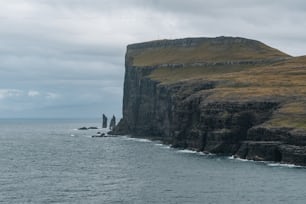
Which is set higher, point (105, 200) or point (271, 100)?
point (271, 100)

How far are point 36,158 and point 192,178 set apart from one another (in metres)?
68.5

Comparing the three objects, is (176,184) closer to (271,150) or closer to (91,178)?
(91,178)

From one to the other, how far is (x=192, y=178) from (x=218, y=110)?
6443 cm

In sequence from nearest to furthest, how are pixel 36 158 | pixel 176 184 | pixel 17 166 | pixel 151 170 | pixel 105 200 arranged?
pixel 105 200 < pixel 176 184 < pixel 151 170 < pixel 17 166 < pixel 36 158

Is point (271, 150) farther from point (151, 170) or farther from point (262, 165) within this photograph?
point (151, 170)

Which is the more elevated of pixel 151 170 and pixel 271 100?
pixel 271 100

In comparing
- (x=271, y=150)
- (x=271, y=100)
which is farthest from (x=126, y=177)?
(x=271, y=100)

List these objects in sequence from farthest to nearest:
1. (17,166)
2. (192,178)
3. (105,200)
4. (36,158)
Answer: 1. (36,158)
2. (17,166)
3. (192,178)
4. (105,200)

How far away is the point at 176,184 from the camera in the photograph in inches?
5002

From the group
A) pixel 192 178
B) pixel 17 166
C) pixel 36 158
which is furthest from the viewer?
pixel 36 158

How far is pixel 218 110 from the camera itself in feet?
649

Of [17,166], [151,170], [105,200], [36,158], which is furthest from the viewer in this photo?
[36,158]

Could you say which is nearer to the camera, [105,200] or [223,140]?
[105,200]

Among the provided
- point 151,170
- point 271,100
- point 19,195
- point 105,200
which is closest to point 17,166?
point 151,170
